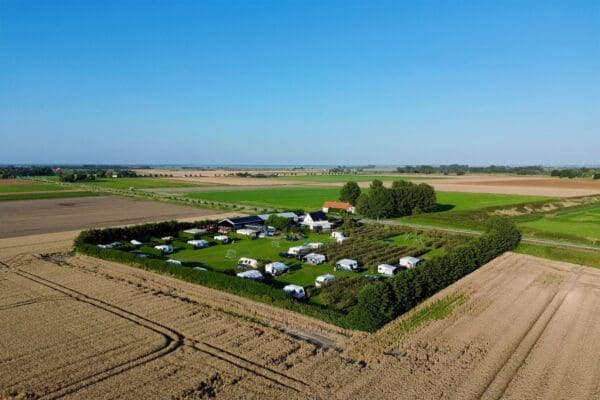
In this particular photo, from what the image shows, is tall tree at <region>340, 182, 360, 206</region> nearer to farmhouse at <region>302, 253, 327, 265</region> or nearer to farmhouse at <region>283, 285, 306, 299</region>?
farmhouse at <region>302, 253, 327, 265</region>

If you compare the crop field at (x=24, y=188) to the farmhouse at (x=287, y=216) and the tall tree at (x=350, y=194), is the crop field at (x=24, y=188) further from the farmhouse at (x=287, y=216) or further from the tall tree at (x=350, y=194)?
the tall tree at (x=350, y=194)

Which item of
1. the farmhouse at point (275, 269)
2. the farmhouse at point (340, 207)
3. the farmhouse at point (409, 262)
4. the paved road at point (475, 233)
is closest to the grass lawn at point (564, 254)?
the paved road at point (475, 233)

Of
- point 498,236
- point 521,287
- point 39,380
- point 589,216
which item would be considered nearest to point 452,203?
point 589,216

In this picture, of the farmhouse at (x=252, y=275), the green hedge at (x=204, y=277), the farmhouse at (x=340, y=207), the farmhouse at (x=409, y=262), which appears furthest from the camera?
the farmhouse at (x=340, y=207)

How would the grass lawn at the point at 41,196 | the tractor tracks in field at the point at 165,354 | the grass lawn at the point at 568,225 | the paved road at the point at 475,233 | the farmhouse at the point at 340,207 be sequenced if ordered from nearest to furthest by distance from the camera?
1. the tractor tracks in field at the point at 165,354
2. the paved road at the point at 475,233
3. the grass lawn at the point at 568,225
4. the farmhouse at the point at 340,207
5. the grass lawn at the point at 41,196

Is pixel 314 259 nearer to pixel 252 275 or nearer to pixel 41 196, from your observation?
pixel 252 275

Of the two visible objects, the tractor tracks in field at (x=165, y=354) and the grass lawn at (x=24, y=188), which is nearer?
the tractor tracks in field at (x=165, y=354)

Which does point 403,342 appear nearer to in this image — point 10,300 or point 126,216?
point 10,300
